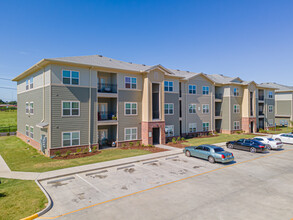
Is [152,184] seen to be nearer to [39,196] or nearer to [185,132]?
[39,196]

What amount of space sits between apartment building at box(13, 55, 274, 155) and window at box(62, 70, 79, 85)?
0.10 metres

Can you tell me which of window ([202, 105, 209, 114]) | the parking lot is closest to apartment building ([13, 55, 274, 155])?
window ([202, 105, 209, 114])

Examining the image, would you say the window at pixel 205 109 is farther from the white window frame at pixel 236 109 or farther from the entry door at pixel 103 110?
the entry door at pixel 103 110

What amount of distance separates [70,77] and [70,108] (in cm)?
327

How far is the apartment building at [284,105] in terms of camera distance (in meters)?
47.7

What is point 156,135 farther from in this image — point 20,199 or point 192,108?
point 20,199

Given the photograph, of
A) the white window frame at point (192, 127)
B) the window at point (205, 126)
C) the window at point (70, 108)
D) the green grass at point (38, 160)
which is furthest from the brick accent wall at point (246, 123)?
the window at point (70, 108)

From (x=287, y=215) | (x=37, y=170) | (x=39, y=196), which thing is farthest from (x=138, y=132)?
(x=287, y=215)

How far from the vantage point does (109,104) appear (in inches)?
988

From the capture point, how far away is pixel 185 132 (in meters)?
31.7

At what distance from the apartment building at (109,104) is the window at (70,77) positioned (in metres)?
0.10

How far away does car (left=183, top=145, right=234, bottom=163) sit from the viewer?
655 inches

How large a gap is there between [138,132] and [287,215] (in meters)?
18.6

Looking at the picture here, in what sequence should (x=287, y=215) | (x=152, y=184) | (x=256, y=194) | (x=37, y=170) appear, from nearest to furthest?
(x=287, y=215) < (x=256, y=194) < (x=152, y=184) < (x=37, y=170)
